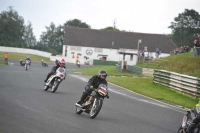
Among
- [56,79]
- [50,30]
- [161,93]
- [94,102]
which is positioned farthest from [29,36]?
[94,102]

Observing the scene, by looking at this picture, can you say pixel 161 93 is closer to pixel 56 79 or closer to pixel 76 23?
pixel 56 79

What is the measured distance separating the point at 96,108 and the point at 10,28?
123460mm

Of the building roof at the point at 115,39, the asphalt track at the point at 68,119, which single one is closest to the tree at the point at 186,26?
the building roof at the point at 115,39

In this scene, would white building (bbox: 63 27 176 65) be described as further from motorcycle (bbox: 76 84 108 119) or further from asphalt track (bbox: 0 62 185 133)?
motorcycle (bbox: 76 84 108 119)

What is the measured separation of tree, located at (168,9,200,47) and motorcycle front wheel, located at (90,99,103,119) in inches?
3911

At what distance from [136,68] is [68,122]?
3737 centimetres

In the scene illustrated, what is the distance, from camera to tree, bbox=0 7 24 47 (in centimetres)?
12647

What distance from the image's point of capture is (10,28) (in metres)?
133

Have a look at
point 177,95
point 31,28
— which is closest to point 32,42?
point 31,28

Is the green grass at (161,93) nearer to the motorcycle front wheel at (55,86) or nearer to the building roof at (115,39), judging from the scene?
the motorcycle front wheel at (55,86)

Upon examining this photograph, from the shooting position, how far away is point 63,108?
50.0ft

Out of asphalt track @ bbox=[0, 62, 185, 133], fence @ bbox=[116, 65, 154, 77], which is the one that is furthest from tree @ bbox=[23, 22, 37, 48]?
asphalt track @ bbox=[0, 62, 185, 133]

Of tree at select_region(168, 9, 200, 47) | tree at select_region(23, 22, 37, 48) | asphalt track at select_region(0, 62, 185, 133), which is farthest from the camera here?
tree at select_region(23, 22, 37, 48)

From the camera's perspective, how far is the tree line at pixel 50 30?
373ft
